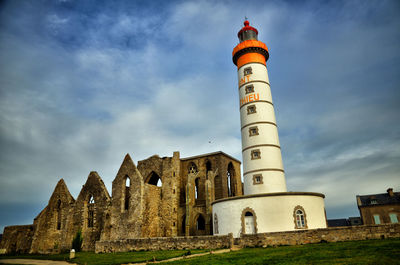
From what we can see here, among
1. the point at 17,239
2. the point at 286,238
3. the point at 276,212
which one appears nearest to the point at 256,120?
the point at 276,212

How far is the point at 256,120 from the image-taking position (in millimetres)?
25391

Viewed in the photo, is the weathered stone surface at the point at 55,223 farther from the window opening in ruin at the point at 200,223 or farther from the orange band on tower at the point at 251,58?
the orange band on tower at the point at 251,58

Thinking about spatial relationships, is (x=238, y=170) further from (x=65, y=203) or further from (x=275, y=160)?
(x=65, y=203)

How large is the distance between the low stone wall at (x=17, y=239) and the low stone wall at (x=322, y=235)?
30.5 m

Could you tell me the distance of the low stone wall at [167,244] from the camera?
1902 cm

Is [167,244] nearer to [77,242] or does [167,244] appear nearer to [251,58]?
[77,242]

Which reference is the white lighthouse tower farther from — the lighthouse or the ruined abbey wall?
the ruined abbey wall

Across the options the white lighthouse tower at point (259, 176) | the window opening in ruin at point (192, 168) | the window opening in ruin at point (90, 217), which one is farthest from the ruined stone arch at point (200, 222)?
the window opening in ruin at point (90, 217)

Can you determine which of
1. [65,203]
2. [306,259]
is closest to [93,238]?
[65,203]

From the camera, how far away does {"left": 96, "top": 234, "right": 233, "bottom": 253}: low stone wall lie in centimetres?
1902

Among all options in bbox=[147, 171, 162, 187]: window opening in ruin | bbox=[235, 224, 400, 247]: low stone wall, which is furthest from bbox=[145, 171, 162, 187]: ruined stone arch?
bbox=[235, 224, 400, 247]: low stone wall

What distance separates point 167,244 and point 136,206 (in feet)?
34.3

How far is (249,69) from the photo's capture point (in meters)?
27.2

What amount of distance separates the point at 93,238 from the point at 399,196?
43.0 metres
